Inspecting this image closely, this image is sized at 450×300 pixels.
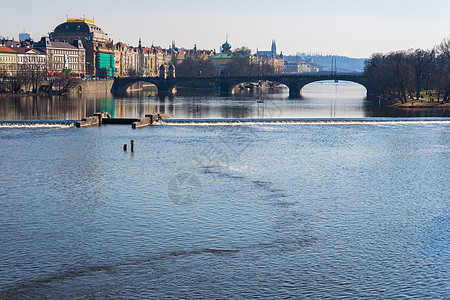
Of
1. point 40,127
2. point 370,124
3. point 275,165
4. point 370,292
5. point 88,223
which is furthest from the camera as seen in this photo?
point 370,124

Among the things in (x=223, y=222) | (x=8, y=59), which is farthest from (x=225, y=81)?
(x=223, y=222)

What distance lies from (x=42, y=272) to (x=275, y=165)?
25758 millimetres

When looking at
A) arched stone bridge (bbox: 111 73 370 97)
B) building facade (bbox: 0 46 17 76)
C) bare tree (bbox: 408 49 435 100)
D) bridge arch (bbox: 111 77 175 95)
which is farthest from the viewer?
bridge arch (bbox: 111 77 175 95)

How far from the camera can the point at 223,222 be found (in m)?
30.7

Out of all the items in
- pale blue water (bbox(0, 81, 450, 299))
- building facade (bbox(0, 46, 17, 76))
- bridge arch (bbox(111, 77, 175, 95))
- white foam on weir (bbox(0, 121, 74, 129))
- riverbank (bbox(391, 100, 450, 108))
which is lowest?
pale blue water (bbox(0, 81, 450, 299))

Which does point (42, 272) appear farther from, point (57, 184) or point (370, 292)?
point (57, 184)

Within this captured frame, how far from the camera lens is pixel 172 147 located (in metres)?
57.1

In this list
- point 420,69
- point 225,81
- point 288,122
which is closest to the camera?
point 288,122

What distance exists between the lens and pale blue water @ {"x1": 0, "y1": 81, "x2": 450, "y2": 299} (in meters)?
23.4

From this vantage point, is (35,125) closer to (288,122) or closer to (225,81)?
(288,122)

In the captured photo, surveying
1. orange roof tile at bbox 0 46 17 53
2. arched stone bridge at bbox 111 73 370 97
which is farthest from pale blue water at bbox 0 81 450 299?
orange roof tile at bbox 0 46 17 53

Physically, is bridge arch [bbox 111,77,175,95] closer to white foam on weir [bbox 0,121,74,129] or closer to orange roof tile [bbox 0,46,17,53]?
orange roof tile [bbox 0,46,17,53]

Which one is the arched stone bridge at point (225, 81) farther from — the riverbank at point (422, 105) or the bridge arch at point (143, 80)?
the riverbank at point (422, 105)

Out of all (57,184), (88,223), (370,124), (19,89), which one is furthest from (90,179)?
(19,89)
